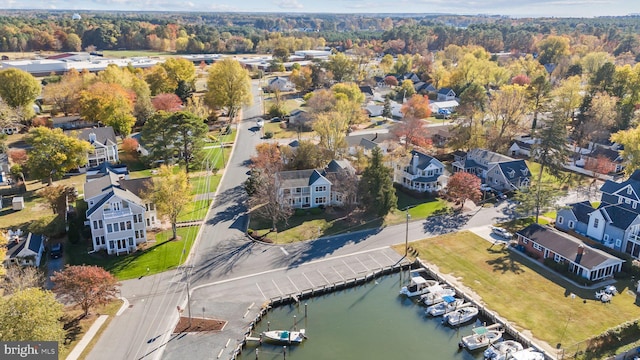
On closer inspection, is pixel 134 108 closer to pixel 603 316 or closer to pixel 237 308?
pixel 237 308

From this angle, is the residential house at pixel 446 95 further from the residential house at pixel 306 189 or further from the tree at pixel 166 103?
the residential house at pixel 306 189

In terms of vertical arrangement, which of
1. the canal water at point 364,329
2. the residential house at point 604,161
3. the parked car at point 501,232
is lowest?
the canal water at point 364,329

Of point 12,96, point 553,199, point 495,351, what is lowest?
Answer: point 495,351

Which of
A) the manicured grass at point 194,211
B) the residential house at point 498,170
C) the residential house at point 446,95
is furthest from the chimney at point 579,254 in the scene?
the residential house at point 446,95

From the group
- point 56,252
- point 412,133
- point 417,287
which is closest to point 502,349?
point 417,287

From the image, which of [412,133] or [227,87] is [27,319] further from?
[227,87]

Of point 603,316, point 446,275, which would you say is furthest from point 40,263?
point 603,316

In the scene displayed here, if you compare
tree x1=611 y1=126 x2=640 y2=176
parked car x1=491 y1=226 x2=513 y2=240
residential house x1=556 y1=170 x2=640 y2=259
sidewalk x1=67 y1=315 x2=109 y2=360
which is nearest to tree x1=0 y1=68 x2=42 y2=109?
sidewalk x1=67 y1=315 x2=109 y2=360
